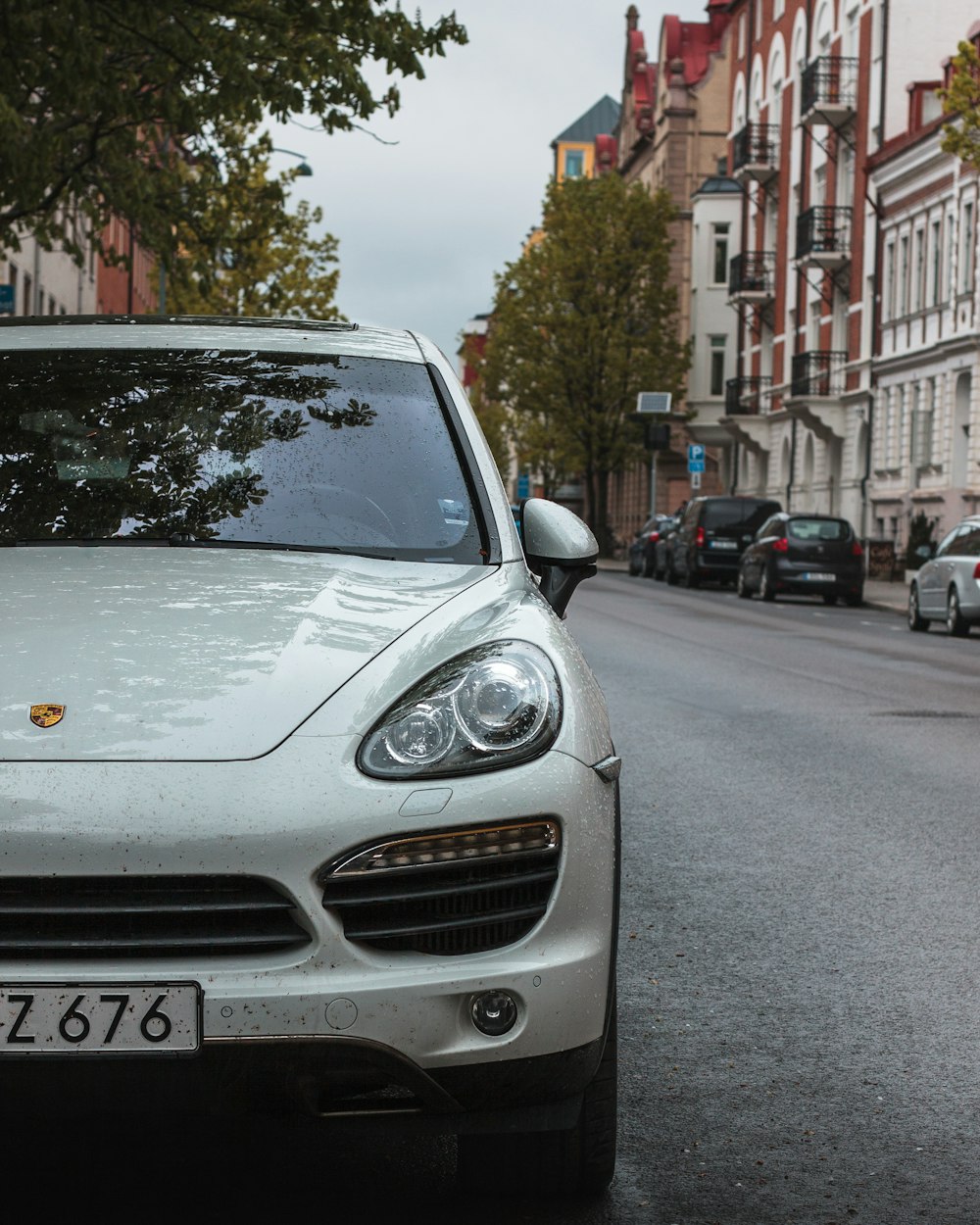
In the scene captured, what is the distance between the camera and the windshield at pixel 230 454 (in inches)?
181

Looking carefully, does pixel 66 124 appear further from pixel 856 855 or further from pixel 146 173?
pixel 856 855

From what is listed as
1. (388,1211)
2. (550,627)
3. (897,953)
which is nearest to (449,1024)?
(388,1211)

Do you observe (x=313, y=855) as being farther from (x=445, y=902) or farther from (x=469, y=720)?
(x=469, y=720)

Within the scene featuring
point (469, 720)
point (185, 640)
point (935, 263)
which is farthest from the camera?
point (935, 263)

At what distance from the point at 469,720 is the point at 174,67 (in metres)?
16.6

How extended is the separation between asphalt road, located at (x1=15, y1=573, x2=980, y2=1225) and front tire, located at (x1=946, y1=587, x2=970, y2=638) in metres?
14.9

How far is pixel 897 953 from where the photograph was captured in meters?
6.54

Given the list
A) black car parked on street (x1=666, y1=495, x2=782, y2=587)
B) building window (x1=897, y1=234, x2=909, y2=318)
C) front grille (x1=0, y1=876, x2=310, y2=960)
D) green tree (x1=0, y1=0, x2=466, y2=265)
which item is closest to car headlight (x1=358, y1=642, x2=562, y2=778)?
front grille (x1=0, y1=876, x2=310, y2=960)

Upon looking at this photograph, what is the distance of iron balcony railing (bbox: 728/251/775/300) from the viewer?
69.9 metres

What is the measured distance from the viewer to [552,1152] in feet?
12.6

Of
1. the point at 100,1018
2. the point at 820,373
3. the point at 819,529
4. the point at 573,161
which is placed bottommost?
the point at 819,529

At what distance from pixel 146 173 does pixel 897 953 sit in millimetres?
15375

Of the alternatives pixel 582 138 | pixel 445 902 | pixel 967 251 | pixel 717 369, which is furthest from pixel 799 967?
pixel 582 138

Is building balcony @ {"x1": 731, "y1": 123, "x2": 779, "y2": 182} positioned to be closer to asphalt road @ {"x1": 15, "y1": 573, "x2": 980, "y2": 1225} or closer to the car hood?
asphalt road @ {"x1": 15, "y1": 573, "x2": 980, "y2": 1225}
